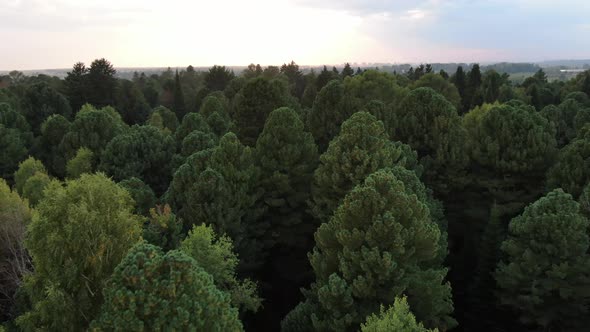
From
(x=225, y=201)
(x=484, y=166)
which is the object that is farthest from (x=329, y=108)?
(x=225, y=201)

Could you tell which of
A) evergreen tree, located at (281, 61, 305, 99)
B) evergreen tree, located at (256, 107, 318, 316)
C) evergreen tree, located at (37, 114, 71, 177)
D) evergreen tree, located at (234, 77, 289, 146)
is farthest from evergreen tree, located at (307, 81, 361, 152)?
evergreen tree, located at (281, 61, 305, 99)

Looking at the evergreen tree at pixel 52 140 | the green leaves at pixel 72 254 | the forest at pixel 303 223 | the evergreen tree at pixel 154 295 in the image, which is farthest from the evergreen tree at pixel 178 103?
the evergreen tree at pixel 154 295

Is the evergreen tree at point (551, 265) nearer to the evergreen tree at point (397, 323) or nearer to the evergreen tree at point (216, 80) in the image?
the evergreen tree at point (397, 323)

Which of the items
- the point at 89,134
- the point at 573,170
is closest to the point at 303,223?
the point at 573,170

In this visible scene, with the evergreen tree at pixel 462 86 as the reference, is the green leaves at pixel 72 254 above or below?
below

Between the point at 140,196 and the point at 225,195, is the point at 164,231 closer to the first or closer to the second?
the point at 225,195

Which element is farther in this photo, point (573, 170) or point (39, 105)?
point (39, 105)

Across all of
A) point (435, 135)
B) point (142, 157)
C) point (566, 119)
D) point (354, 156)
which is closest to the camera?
point (354, 156)

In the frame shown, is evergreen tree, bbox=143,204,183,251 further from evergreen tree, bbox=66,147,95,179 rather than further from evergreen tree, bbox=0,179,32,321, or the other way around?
evergreen tree, bbox=66,147,95,179
